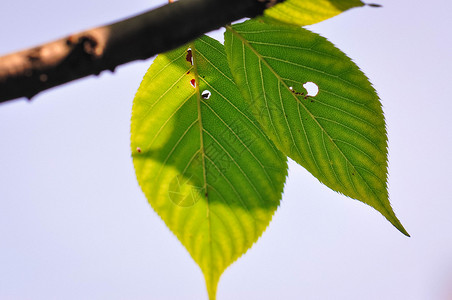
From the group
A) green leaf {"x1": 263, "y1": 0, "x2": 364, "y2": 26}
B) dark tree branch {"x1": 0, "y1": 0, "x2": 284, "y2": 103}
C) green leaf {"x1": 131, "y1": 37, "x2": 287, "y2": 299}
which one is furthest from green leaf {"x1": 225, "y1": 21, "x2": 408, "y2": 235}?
dark tree branch {"x1": 0, "y1": 0, "x2": 284, "y2": 103}

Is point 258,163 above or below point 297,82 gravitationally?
below

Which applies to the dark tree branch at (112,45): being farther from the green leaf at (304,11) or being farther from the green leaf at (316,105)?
the green leaf at (316,105)

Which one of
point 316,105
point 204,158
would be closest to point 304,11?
point 316,105

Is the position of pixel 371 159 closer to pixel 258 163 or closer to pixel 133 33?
pixel 258 163

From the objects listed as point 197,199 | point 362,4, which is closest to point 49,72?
point 362,4

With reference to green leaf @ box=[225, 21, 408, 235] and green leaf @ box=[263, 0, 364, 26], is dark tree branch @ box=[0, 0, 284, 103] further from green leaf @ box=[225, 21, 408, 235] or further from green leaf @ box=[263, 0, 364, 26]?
green leaf @ box=[225, 21, 408, 235]
